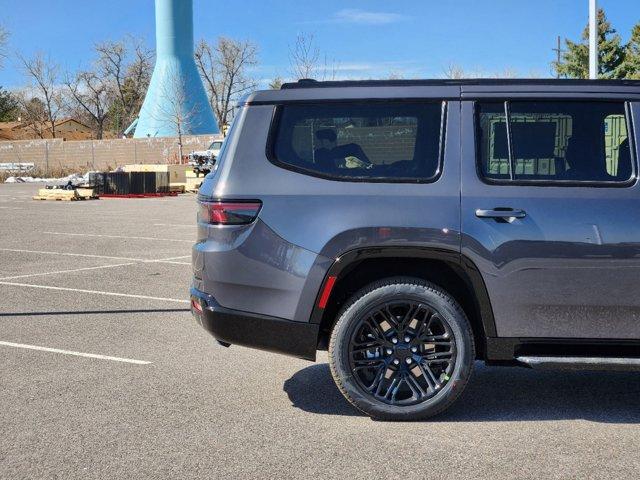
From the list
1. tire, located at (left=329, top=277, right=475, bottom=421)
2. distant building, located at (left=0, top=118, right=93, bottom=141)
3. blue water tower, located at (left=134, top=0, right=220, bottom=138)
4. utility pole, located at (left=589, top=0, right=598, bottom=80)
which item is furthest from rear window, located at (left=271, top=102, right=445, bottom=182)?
distant building, located at (left=0, top=118, right=93, bottom=141)

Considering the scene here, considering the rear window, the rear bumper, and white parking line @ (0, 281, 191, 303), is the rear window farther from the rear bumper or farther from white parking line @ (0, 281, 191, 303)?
white parking line @ (0, 281, 191, 303)

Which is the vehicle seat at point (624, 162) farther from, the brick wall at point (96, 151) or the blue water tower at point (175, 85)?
the blue water tower at point (175, 85)

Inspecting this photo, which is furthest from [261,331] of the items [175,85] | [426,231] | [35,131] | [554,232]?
[35,131]

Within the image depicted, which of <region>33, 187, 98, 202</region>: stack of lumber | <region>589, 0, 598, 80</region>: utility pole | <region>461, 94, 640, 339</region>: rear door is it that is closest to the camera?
<region>461, 94, 640, 339</region>: rear door

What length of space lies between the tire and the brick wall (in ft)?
202

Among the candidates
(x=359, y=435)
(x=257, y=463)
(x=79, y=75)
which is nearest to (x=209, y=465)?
(x=257, y=463)

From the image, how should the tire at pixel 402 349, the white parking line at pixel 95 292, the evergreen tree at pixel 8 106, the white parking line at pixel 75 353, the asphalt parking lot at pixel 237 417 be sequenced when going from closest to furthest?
the asphalt parking lot at pixel 237 417
the tire at pixel 402 349
the white parking line at pixel 75 353
the white parking line at pixel 95 292
the evergreen tree at pixel 8 106

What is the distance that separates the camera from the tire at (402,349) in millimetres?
4898

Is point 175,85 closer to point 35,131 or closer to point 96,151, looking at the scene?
point 96,151

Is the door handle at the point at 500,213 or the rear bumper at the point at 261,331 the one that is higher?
the door handle at the point at 500,213

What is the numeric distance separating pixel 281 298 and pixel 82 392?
1680 mm

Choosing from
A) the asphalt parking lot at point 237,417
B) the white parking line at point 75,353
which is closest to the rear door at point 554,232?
the asphalt parking lot at point 237,417

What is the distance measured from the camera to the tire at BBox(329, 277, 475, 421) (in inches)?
193

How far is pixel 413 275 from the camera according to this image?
16.5ft
